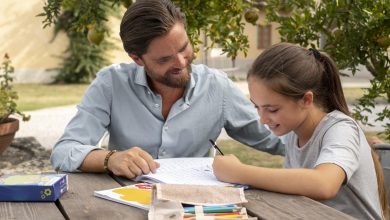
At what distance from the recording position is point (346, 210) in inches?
74.6

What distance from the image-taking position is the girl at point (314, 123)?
179cm

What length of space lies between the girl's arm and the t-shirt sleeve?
25 mm

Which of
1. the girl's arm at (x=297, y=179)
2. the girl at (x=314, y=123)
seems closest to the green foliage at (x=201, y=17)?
the girl at (x=314, y=123)

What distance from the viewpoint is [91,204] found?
1627mm

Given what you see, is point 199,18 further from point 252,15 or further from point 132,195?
point 132,195

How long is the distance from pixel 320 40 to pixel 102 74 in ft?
4.58

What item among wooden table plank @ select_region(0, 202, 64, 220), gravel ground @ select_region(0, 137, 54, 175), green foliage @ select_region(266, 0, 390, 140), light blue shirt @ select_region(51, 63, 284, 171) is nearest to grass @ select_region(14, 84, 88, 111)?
gravel ground @ select_region(0, 137, 54, 175)

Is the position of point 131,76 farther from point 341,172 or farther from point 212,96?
point 341,172

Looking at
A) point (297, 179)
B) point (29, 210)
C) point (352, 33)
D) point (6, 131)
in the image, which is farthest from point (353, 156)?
point (6, 131)

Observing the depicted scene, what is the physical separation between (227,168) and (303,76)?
406 mm

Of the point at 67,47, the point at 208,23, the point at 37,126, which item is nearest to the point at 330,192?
the point at 208,23

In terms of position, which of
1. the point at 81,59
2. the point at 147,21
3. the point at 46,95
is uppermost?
the point at 147,21

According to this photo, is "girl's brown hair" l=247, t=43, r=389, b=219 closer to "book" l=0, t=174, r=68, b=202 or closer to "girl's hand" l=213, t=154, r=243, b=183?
"girl's hand" l=213, t=154, r=243, b=183

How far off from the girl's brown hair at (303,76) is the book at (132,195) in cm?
51
